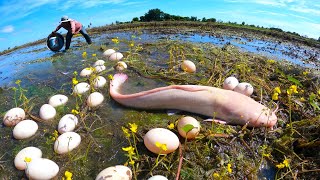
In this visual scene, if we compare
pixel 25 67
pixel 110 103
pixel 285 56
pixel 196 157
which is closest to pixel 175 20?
pixel 285 56

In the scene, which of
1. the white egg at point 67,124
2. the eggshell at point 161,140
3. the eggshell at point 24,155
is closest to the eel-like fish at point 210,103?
the eggshell at point 161,140

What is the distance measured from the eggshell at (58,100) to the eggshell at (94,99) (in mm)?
495

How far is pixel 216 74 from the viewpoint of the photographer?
5910 millimetres

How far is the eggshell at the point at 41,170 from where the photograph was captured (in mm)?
3330

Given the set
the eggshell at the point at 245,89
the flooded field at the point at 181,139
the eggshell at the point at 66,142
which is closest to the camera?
the flooded field at the point at 181,139

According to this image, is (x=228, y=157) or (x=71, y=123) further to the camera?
(x=71, y=123)

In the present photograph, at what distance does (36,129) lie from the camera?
4.31 m

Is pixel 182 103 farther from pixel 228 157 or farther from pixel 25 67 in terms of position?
pixel 25 67

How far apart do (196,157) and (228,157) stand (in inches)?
15.0

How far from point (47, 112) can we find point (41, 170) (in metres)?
1.46

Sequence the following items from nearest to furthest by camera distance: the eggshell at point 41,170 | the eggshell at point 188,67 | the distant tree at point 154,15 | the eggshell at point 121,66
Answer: the eggshell at point 41,170
the eggshell at point 188,67
the eggshell at point 121,66
the distant tree at point 154,15

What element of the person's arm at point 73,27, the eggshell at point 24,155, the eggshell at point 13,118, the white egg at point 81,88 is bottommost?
the eggshell at point 24,155

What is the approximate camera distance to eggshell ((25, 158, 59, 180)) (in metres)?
3.33

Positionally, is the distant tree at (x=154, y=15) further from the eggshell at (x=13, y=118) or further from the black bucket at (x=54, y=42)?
the eggshell at (x=13, y=118)
